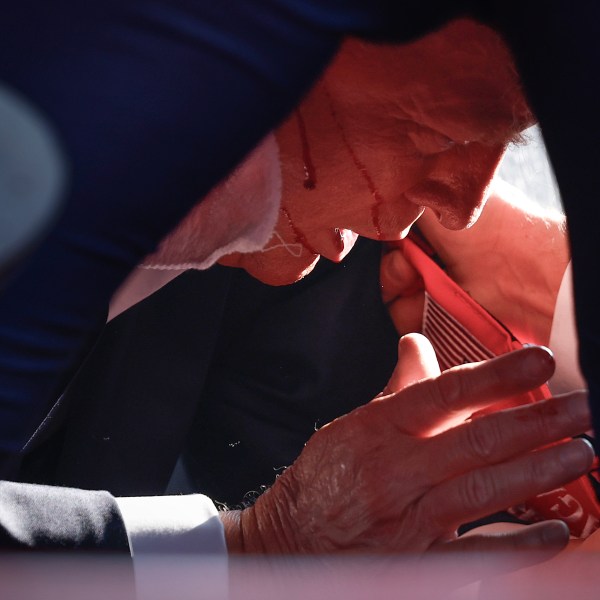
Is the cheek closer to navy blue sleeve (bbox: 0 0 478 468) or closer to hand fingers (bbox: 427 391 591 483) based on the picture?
hand fingers (bbox: 427 391 591 483)

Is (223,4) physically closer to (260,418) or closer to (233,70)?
(233,70)

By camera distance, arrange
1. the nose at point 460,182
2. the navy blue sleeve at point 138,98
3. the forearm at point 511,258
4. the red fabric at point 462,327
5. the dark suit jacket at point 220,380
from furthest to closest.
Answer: the forearm at point 511,258 < the dark suit jacket at point 220,380 < the red fabric at point 462,327 < the nose at point 460,182 < the navy blue sleeve at point 138,98

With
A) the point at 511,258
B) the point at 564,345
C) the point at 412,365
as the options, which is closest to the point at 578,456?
the point at 412,365

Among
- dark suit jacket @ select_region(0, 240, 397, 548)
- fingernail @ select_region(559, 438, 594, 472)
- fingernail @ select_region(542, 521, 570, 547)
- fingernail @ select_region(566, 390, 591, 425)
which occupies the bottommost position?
dark suit jacket @ select_region(0, 240, 397, 548)

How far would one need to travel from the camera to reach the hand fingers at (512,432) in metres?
0.65

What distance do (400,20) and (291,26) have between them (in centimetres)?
6

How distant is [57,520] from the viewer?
626 millimetres

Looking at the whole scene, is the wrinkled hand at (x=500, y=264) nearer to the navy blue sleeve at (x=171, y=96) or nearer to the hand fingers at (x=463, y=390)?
the hand fingers at (x=463, y=390)

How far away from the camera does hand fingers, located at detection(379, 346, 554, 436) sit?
669mm

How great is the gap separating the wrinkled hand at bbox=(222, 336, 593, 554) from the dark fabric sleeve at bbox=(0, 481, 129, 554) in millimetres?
178

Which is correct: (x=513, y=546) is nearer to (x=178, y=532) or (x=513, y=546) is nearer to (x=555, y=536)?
(x=555, y=536)

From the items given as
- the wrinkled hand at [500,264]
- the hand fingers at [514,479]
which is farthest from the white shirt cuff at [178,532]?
the wrinkled hand at [500,264]

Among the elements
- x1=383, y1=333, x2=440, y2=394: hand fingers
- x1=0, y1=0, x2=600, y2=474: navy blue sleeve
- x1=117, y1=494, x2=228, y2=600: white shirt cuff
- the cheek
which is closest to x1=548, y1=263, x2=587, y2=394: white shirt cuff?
x1=383, y1=333, x2=440, y2=394: hand fingers

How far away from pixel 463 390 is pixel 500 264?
0.64m
